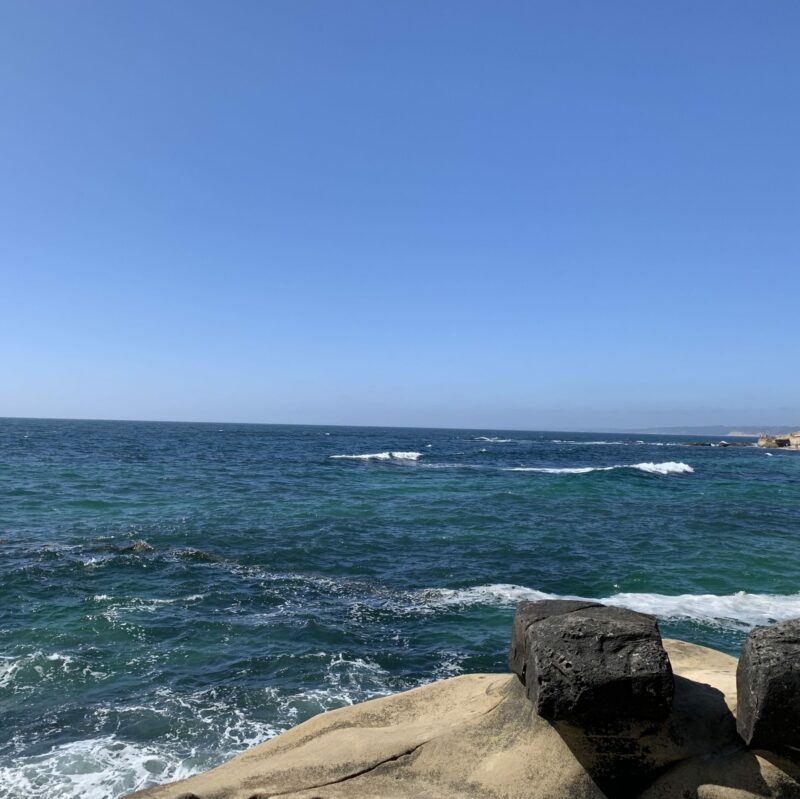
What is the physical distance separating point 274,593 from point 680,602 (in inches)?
326

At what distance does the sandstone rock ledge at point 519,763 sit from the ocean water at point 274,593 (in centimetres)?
233

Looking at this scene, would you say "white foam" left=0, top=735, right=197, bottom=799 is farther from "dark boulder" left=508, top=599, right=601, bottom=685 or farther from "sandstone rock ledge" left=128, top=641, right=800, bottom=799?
"dark boulder" left=508, top=599, right=601, bottom=685

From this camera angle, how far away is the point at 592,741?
3.97 metres

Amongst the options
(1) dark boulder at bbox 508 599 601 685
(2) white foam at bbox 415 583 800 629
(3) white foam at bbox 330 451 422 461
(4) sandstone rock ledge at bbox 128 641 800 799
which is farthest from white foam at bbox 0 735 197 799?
(3) white foam at bbox 330 451 422 461

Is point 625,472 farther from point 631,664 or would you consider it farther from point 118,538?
point 631,664

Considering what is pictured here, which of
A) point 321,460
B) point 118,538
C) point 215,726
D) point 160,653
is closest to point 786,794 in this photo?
point 215,726

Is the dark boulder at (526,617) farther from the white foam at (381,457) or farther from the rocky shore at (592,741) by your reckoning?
the white foam at (381,457)

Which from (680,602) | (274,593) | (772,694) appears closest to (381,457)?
(274,593)

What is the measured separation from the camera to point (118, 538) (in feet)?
53.0

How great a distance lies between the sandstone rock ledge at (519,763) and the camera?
3.85m

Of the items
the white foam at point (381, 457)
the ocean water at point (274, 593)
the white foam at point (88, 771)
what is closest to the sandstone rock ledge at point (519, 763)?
the white foam at point (88, 771)

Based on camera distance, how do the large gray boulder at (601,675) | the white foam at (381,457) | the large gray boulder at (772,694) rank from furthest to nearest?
the white foam at (381,457) → the large gray boulder at (601,675) → the large gray boulder at (772,694)

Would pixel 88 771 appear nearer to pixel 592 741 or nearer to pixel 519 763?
pixel 519 763

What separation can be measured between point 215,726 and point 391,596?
211 inches
